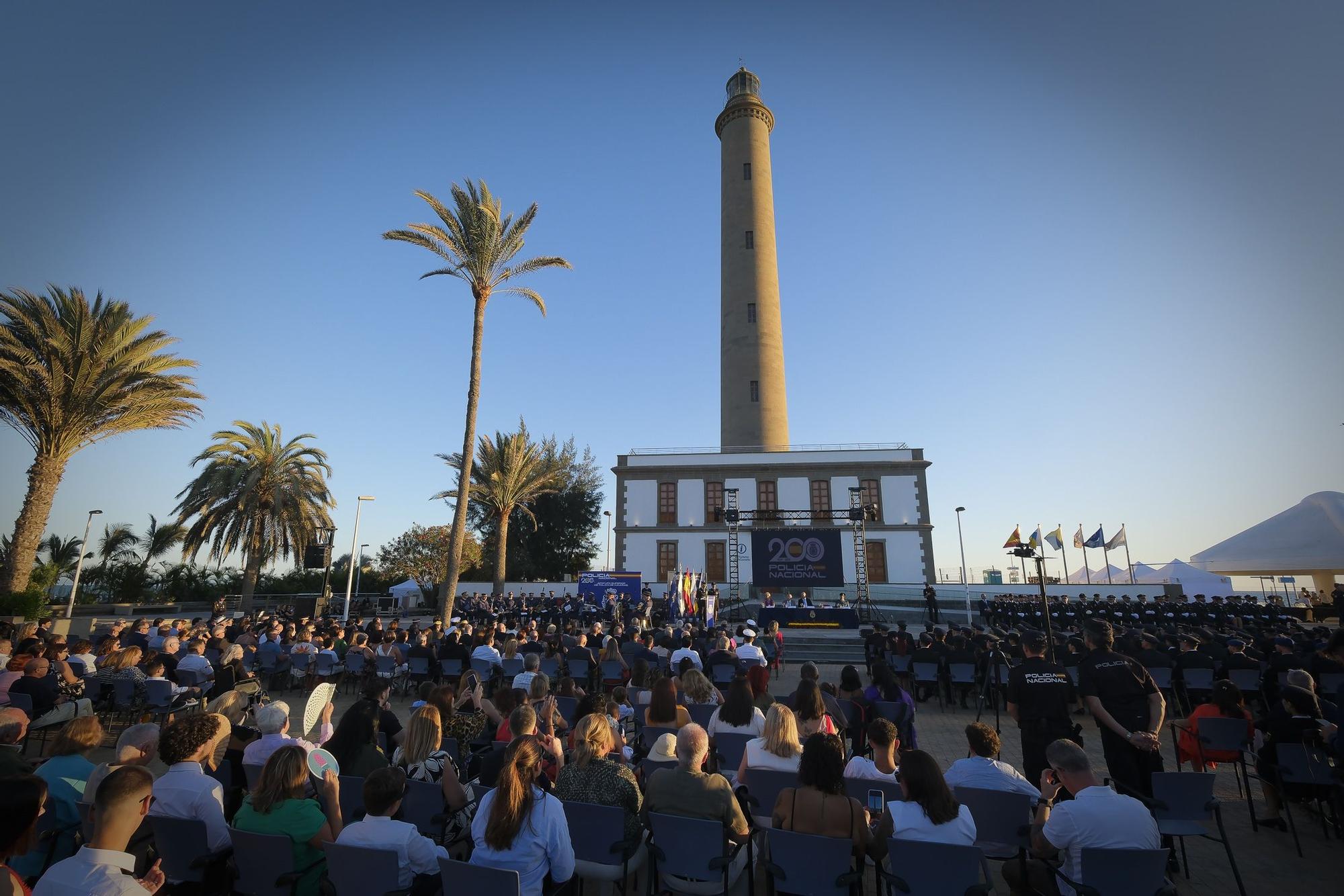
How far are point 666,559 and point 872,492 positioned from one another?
38.0 feet

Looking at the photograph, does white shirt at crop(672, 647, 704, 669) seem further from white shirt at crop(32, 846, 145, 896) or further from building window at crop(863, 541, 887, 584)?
building window at crop(863, 541, 887, 584)

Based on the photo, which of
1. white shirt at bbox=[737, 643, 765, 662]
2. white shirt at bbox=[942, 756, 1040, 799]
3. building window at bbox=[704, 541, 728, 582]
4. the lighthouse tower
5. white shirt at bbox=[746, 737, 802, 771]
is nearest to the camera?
white shirt at bbox=[942, 756, 1040, 799]

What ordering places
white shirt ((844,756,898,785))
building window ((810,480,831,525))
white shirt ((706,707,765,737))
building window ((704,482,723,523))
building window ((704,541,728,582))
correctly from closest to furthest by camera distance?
white shirt ((844,756,898,785))
white shirt ((706,707,765,737))
building window ((704,541,728,582))
building window ((810,480,831,525))
building window ((704,482,723,523))

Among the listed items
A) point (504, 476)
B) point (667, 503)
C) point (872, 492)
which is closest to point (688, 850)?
point (504, 476)

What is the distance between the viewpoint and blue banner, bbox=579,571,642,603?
26078 millimetres

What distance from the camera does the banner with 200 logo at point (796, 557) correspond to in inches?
1093

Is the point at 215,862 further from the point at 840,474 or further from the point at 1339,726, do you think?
the point at 840,474

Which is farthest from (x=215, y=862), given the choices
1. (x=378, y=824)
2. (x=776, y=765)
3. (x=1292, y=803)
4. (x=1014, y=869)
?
(x=1292, y=803)

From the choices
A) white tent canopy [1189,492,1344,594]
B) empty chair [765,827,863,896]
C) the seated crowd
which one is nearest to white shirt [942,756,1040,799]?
the seated crowd

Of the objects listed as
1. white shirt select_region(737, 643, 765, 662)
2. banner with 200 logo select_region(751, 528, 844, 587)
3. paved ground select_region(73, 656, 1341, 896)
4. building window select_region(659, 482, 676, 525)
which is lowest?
paved ground select_region(73, 656, 1341, 896)

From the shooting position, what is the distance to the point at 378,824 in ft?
10.9

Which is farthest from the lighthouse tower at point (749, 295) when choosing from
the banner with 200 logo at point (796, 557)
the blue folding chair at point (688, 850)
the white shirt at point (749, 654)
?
the blue folding chair at point (688, 850)

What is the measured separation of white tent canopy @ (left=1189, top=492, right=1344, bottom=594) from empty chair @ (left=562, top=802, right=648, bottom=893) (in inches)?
1565

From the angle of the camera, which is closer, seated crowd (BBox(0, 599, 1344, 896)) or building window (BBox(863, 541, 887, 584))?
seated crowd (BBox(0, 599, 1344, 896))
